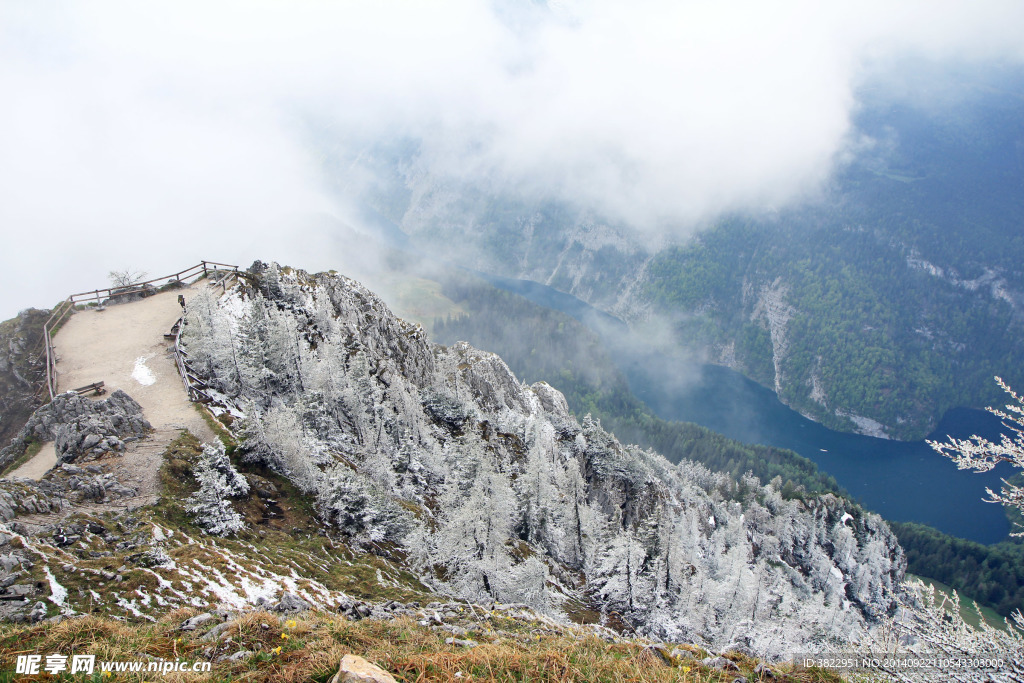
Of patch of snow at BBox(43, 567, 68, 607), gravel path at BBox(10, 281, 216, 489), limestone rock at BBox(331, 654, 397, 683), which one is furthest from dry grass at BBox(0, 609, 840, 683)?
gravel path at BBox(10, 281, 216, 489)

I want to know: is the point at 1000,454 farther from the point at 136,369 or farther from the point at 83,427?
the point at 136,369

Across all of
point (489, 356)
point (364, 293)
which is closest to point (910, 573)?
point (489, 356)

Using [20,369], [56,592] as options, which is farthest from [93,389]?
[56,592]

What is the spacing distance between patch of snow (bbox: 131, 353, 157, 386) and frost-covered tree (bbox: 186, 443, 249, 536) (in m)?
13.7

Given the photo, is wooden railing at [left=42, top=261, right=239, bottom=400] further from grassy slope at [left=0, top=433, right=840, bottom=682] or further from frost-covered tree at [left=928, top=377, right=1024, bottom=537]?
frost-covered tree at [left=928, top=377, right=1024, bottom=537]

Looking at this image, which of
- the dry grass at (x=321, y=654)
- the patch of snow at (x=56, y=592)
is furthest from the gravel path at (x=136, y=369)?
the dry grass at (x=321, y=654)

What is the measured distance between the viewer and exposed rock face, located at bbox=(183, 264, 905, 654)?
37812 mm

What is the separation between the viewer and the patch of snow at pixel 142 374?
42.2 meters

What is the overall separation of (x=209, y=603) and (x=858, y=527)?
439 feet

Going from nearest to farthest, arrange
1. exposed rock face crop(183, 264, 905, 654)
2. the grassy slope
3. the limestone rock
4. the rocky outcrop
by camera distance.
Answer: the limestone rock
the grassy slope
exposed rock face crop(183, 264, 905, 654)
the rocky outcrop

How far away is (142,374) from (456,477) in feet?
93.4

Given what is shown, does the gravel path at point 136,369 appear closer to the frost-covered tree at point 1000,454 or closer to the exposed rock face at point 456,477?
the exposed rock face at point 456,477

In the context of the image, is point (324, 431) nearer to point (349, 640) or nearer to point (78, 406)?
point (78, 406)

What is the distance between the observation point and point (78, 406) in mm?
35875
